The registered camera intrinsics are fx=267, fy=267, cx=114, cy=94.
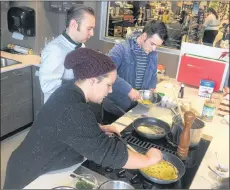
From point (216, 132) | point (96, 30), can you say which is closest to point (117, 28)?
point (96, 30)

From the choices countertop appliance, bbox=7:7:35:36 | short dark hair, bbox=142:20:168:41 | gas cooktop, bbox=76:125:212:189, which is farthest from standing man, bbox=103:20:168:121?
countertop appliance, bbox=7:7:35:36

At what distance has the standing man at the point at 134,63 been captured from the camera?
5.41 ft

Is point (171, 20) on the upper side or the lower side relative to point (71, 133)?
upper

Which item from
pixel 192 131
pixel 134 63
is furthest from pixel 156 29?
pixel 192 131

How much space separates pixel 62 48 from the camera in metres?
1.57

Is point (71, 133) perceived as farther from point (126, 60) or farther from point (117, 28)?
point (117, 28)

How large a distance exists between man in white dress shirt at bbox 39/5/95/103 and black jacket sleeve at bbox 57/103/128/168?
27.6 inches

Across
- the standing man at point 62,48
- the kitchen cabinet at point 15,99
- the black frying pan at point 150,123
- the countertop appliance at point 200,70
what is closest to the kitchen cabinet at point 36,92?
the kitchen cabinet at point 15,99

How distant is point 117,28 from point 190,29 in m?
0.78

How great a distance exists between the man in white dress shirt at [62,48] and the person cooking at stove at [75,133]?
60cm

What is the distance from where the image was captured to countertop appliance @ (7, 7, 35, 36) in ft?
8.32

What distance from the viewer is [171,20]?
8.84ft

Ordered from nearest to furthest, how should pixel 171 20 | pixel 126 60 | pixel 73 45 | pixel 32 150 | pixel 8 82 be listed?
pixel 32 150 → pixel 73 45 → pixel 126 60 → pixel 8 82 → pixel 171 20

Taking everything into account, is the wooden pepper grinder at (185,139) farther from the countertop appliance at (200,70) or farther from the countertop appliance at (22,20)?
the countertop appliance at (22,20)
